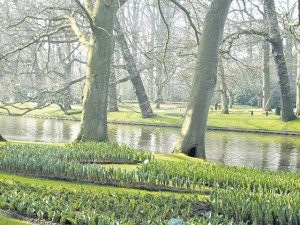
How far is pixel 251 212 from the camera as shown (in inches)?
236

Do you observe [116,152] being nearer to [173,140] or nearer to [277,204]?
[277,204]

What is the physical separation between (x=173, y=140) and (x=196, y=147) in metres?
8.99

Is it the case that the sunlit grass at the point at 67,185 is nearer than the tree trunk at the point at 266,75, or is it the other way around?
the sunlit grass at the point at 67,185

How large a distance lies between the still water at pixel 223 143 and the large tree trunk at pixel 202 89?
7.05ft

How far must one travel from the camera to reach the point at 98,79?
15.3 meters

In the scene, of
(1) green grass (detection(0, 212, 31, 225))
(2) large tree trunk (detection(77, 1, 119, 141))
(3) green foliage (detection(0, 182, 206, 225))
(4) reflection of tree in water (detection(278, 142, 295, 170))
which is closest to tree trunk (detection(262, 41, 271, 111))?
(4) reflection of tree in water (detection(278, 142, 295, 170))

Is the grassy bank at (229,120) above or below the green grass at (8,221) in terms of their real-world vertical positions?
above

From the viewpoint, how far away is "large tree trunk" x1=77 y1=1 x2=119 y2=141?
1509cm

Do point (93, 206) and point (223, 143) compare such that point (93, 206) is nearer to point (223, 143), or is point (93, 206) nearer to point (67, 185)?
point (67, 185)

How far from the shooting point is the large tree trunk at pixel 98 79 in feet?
49.5

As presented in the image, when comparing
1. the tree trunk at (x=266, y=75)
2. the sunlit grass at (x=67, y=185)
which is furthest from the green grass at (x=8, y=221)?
the tree trunk at (x=266, y=75)

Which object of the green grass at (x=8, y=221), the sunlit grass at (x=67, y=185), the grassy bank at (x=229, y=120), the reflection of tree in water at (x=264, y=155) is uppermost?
the grassy bank at (x=229, y=120)

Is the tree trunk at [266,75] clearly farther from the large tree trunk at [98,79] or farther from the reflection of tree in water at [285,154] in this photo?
the large tree trunk at [98,79]

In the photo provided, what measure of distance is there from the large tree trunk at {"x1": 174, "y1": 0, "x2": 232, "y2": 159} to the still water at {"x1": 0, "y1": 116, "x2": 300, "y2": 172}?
2150 mm
